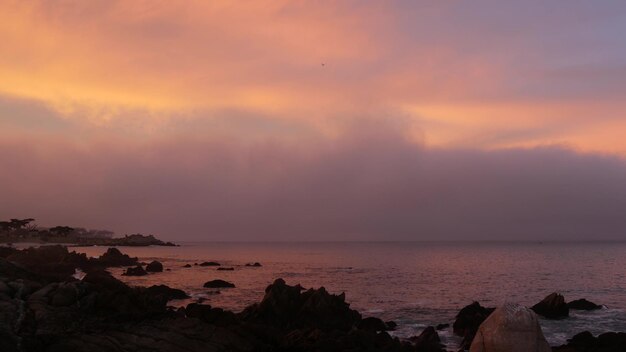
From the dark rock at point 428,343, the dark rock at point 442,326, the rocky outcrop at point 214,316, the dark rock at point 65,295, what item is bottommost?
the dark rock at point 442,326

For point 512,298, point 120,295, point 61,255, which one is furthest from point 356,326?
point 61,255

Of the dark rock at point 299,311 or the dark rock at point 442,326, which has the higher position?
the dark rock at point 299,311

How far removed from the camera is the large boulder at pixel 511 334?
59.7 feet

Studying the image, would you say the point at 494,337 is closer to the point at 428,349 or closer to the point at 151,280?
the point at 428,349

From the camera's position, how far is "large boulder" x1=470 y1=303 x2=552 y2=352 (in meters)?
18.2

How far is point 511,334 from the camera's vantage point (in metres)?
18.3

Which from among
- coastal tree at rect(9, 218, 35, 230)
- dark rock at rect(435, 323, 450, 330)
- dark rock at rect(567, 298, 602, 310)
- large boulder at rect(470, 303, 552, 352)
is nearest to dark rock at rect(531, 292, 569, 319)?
dark rock at rect(567, 298, 602, 310)

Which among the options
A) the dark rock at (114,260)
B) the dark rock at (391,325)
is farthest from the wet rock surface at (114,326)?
the dark rock at (114,260)

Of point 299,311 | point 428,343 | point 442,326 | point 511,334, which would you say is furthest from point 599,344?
point 299,311

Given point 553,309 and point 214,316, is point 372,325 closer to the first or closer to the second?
point 214,316

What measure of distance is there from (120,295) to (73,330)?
4.95m

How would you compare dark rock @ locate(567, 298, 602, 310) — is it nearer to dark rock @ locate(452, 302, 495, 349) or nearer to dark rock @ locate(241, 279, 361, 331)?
dark rock @ locate(452, 302, 495, 349)

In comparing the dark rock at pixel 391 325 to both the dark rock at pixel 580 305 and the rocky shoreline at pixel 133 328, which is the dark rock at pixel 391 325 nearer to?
the rocky shoreline at pixel 133 328

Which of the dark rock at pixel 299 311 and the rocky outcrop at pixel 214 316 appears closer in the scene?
the rocky outcrop at pixel 214 316
